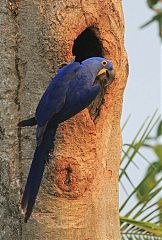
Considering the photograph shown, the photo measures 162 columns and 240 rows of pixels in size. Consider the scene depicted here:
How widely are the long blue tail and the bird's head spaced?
0.33 m

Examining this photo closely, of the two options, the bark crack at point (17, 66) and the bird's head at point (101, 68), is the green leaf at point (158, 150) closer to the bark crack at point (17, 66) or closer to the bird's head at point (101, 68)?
the bird's head at point (101, 68)

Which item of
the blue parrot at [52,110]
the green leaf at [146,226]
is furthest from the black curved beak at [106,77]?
the green leaf at [146,226]

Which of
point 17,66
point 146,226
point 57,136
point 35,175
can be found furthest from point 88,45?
point 146,226

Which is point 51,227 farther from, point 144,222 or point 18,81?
point 144,222

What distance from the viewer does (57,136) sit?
3.64 metres

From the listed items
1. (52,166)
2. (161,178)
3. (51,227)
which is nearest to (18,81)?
(52,166)

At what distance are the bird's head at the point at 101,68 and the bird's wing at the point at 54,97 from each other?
5.4 inches

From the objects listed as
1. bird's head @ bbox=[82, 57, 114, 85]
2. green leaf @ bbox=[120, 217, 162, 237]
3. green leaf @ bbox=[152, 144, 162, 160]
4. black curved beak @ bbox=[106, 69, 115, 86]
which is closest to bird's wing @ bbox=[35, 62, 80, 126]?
bird's head @ bbox=[82, 57, 114, 85]

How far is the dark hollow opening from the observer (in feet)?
12.8

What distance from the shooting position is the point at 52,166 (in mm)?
3582

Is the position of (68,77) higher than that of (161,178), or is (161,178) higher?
(68,77)

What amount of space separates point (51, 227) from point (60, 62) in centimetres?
71

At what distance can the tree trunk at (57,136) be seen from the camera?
11.9 ft

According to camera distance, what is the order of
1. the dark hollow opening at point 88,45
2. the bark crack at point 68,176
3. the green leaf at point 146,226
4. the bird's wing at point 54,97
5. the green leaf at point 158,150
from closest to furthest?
the bird's wing at point 54,97 → the bark crack at point 68,176 → the dark hollow opening at point 88,45 → the green leaf at point 146,226 → the green leaf at point 158,150
